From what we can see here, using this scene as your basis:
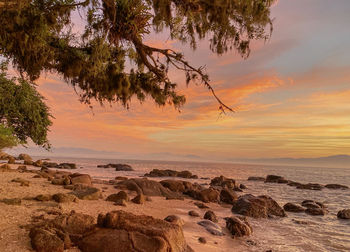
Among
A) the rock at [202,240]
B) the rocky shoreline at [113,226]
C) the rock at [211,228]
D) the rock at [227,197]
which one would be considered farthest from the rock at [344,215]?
the rock at [202,240]

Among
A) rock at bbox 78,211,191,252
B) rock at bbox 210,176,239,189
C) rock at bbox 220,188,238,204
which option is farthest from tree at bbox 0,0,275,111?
rock at bbox 210,176,239,189

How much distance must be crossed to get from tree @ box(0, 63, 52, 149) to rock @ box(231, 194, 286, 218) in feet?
62.2

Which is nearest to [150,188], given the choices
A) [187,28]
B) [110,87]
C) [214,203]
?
[214,203]

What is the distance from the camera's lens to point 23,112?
2414 cm

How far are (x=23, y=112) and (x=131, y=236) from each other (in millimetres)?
23114

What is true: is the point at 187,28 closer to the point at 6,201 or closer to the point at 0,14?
the point at 0,14

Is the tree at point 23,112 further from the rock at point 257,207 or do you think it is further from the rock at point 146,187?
the rock at point 257,207

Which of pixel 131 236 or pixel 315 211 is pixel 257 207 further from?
pixel 131 236

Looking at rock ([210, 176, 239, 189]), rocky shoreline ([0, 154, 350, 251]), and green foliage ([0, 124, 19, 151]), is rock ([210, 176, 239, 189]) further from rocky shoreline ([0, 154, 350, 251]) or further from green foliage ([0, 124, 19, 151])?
green foliage ([0, 124, 19, 151])

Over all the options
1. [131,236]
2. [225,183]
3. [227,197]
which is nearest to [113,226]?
[131,236]

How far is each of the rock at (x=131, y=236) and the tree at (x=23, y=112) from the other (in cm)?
1942

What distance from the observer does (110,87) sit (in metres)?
7.57

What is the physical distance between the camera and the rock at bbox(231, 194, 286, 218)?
48.3 feet

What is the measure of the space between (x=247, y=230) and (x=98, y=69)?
847 centimetres
